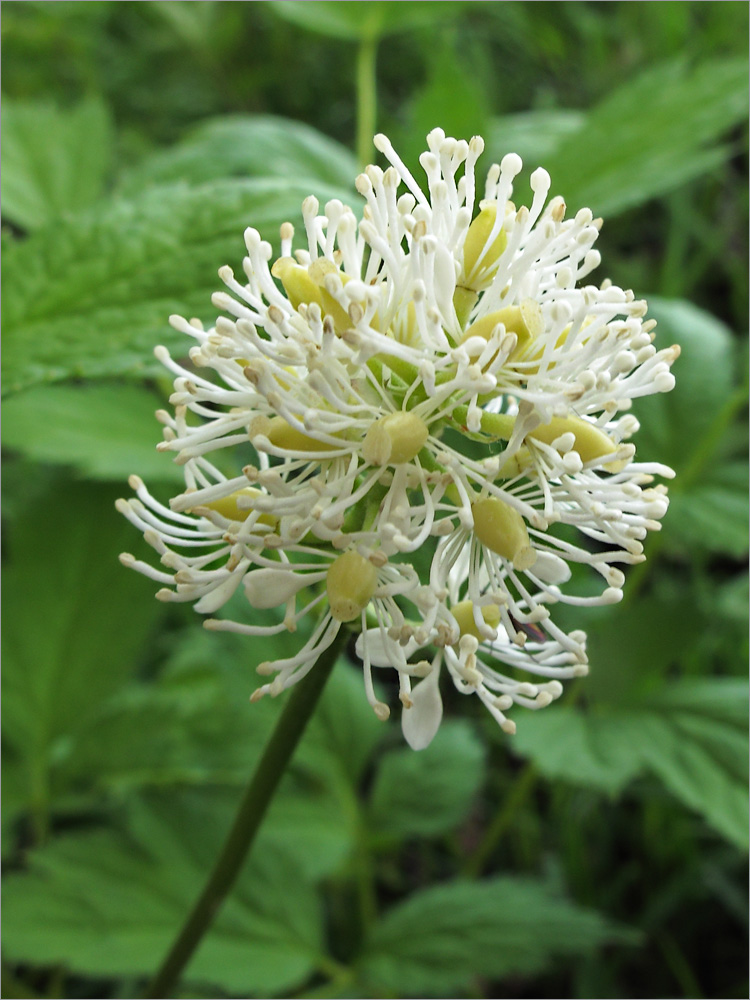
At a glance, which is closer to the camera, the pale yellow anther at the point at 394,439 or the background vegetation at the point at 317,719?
the pale yellow anther at the point at 394,439

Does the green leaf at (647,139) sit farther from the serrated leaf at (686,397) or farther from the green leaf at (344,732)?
the green leaf at (344,732)

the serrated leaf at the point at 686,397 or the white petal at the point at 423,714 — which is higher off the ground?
the serrated leaf at the point at 686,397

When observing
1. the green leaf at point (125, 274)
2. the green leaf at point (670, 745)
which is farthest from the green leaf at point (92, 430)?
the green leaf at point (670, 745)

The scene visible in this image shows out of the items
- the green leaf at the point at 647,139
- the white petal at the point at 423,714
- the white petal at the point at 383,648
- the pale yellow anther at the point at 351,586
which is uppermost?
the green leaf at the point at 647,139

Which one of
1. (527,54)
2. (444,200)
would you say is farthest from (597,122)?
(527,54)

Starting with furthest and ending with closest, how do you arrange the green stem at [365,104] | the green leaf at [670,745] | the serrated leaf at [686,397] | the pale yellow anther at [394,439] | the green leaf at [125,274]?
the green stem at [365,104]
the serrated leaf at [686,397]
the green leaf at [670,745]
the green leaf at [125,274]
the pale yellow anther at [394,439]

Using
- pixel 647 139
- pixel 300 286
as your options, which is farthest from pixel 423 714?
pixel 647 139

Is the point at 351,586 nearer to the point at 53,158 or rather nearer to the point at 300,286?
the point at 300,286

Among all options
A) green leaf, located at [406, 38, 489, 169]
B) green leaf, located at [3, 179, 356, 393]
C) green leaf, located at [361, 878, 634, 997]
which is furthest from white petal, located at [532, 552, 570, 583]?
green leaf, located at [406, 38, 489, 169]
